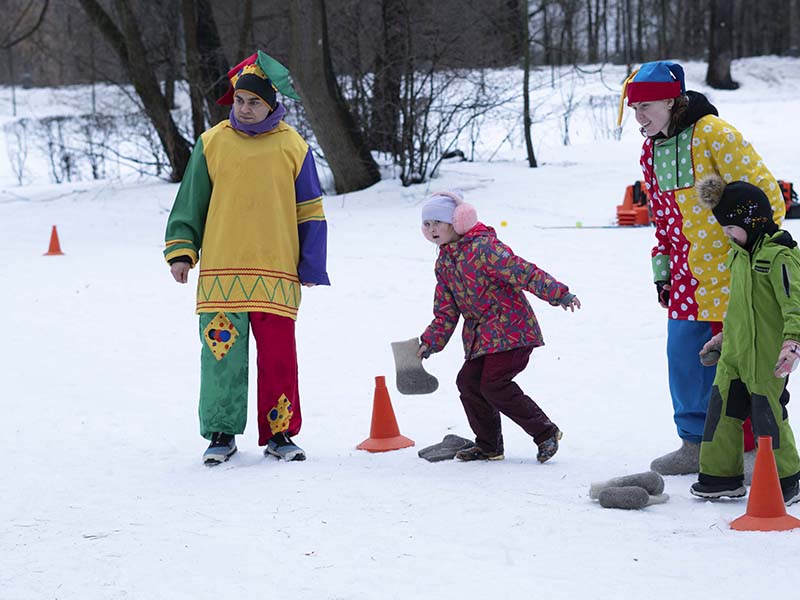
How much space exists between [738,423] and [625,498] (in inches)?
23.2

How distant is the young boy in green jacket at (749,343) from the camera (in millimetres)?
4297

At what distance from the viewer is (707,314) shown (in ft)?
16.1

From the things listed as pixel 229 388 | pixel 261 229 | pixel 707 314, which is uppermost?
pixel 261 229

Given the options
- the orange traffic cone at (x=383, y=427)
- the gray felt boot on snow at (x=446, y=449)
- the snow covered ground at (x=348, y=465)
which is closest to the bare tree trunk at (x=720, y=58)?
the snow covered ground at (x=348, y=465)

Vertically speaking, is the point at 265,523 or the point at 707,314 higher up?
the point at 707,314

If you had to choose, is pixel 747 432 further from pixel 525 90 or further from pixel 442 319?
pixel 525 90

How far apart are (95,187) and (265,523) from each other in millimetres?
18664

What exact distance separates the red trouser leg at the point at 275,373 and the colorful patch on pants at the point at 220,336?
0.38ft

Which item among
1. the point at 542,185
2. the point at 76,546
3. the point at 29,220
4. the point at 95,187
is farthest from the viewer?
the point at 95,187

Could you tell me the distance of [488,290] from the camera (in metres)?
A: 5.28

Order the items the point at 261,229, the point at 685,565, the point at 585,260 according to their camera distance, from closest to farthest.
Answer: the point at 685,565 < the point at 261,229 < the point at 585,260

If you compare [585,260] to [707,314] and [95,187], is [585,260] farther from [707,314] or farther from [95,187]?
[95,187]

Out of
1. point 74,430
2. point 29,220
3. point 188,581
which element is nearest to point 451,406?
point 74,430

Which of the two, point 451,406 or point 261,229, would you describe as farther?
point 451,406
